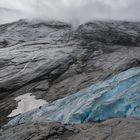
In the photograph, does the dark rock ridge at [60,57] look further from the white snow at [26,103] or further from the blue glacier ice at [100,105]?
the blue glacier ice at [100,105]

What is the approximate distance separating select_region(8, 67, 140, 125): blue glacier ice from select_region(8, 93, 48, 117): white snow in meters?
3.73

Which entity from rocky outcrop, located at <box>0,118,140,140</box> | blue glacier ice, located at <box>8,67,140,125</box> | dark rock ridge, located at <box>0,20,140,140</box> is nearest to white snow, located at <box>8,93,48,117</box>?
dark rock ridge, located at <box>0,20,140,140</box>

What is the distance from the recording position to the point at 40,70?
30.4 metres

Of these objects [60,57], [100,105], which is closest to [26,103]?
[60,57]

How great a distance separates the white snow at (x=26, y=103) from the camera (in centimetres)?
2388

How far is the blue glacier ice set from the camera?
1565 centimetres

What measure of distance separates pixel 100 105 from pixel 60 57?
56.1 feet

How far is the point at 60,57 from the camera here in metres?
32.9

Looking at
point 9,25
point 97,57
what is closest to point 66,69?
point 97,57

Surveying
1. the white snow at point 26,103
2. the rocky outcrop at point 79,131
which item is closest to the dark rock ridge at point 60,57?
the white snow at point 26,103

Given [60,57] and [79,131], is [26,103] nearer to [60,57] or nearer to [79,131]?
[60,57]

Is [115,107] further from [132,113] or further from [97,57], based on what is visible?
[97,57]

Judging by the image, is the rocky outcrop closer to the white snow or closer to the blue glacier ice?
the blue glacier ice

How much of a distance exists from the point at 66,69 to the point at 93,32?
39.9ft
